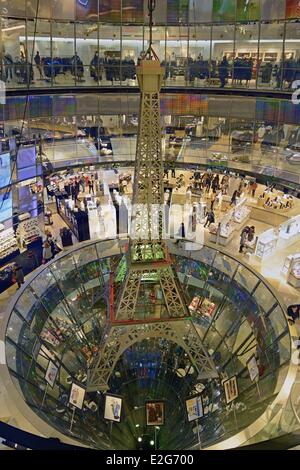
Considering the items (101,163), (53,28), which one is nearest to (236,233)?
(101,163)

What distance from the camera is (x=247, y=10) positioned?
2616cm

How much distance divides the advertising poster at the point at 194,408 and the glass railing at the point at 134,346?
0.23 m

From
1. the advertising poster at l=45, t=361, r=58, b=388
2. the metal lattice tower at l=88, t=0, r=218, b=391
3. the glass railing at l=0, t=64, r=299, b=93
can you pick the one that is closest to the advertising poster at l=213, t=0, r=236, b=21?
the glass railing at l=0, t=64, r=299, b=93

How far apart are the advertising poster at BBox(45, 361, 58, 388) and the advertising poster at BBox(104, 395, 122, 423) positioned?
2.08m

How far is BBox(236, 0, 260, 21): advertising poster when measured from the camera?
25.8 m

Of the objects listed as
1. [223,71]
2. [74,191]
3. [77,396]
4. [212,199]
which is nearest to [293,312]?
[77,396]

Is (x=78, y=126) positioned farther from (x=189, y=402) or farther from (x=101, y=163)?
(x=189, y=402)

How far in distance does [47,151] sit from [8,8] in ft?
26.9

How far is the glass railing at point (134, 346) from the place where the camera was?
48.1 ft

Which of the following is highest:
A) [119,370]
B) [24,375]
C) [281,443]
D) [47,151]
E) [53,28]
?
[53,28]

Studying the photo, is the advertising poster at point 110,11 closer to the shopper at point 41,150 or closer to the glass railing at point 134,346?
the shopper at point 41,150

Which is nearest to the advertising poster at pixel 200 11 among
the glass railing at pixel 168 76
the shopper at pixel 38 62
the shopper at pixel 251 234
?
the glass railing at pixel 168 76
